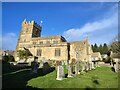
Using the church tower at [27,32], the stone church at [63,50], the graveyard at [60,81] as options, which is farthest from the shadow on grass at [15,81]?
the church tower at [27,32]

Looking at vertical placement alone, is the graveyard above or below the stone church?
below

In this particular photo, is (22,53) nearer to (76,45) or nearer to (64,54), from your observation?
(64,54)

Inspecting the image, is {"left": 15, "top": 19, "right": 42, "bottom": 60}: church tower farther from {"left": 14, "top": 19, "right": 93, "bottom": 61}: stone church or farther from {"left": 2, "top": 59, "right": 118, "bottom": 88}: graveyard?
{"left": 2, "top": 59, "right": 118, "bottom": 88}: graveyard

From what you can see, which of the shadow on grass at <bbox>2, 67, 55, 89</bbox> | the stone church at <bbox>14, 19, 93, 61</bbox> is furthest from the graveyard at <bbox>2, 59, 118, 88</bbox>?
the stone church at <bbox>14, 19, 93, 61</bbox>

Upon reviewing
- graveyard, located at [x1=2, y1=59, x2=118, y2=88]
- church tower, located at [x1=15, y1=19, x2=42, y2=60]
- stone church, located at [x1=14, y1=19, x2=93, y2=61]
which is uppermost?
church tower, located at [x1=15, y1=19, x2=42, y2=60]

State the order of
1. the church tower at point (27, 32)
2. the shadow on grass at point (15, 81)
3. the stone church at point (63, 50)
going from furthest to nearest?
the church tower at point (27, 32)
the stone church at point (63, 50)
the shadow on grass at point (15, 81)

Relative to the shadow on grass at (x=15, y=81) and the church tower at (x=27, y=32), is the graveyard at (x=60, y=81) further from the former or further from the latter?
the church tower at (x=27, y=32)

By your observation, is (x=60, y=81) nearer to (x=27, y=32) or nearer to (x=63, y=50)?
(x=63, y=50)

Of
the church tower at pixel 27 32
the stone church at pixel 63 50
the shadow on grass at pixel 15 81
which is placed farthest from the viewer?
the church tower at pixel 27 32

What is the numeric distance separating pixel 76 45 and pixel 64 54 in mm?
4666

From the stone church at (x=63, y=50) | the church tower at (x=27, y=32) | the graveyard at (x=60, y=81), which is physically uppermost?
the church tower at (x=27, y=32)

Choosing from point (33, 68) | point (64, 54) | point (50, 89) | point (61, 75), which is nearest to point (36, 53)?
→ point (64, 54)

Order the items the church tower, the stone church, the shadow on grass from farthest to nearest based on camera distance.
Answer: the church tower < the stone church < the shadow on grass

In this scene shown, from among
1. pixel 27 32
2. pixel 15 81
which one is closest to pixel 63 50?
pixel 27 32
